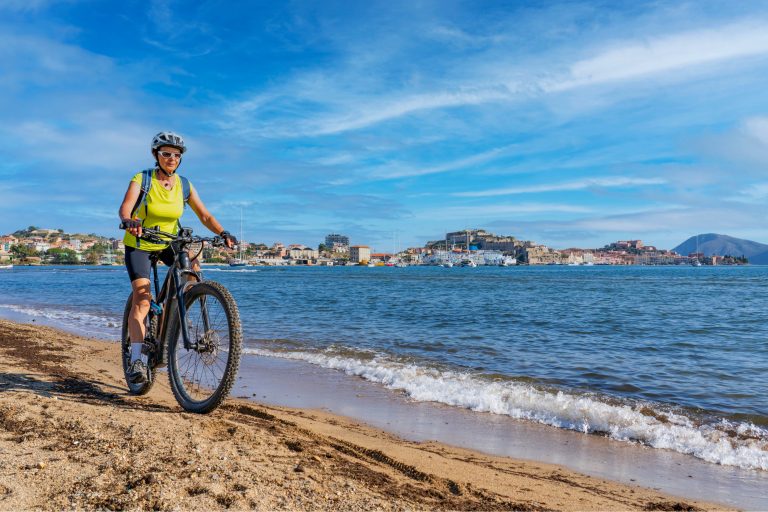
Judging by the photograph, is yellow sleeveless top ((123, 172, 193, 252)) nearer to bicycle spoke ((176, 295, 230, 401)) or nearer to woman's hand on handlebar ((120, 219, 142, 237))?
woman's hand on handlebar ((120, 219, 142, 237))

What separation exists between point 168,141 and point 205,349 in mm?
2029

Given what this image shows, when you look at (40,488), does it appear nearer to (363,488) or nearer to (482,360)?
(363,488)

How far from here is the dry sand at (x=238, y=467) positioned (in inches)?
112

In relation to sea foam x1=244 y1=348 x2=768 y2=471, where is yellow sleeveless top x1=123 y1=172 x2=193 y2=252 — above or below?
above

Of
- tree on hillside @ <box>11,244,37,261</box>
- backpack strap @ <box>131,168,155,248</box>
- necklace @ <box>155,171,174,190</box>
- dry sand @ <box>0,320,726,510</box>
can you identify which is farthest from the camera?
tree on hillside @ <box>11,244,37,261</box>

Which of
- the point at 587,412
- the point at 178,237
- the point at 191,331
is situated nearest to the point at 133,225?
the point at 178,237

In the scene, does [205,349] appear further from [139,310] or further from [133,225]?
[133,225]

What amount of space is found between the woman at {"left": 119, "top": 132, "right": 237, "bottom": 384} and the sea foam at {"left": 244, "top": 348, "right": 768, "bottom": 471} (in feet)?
12.1

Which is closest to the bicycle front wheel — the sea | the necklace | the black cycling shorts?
the black cycling shorts

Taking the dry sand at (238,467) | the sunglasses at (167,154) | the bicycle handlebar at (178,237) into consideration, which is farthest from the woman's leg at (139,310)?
the sunglasses at (167,154)

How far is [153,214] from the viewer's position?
498 cm

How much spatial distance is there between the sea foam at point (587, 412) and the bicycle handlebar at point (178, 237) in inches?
142

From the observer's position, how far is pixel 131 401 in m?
5.24

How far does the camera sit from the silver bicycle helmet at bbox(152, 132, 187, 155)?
4906 mm
